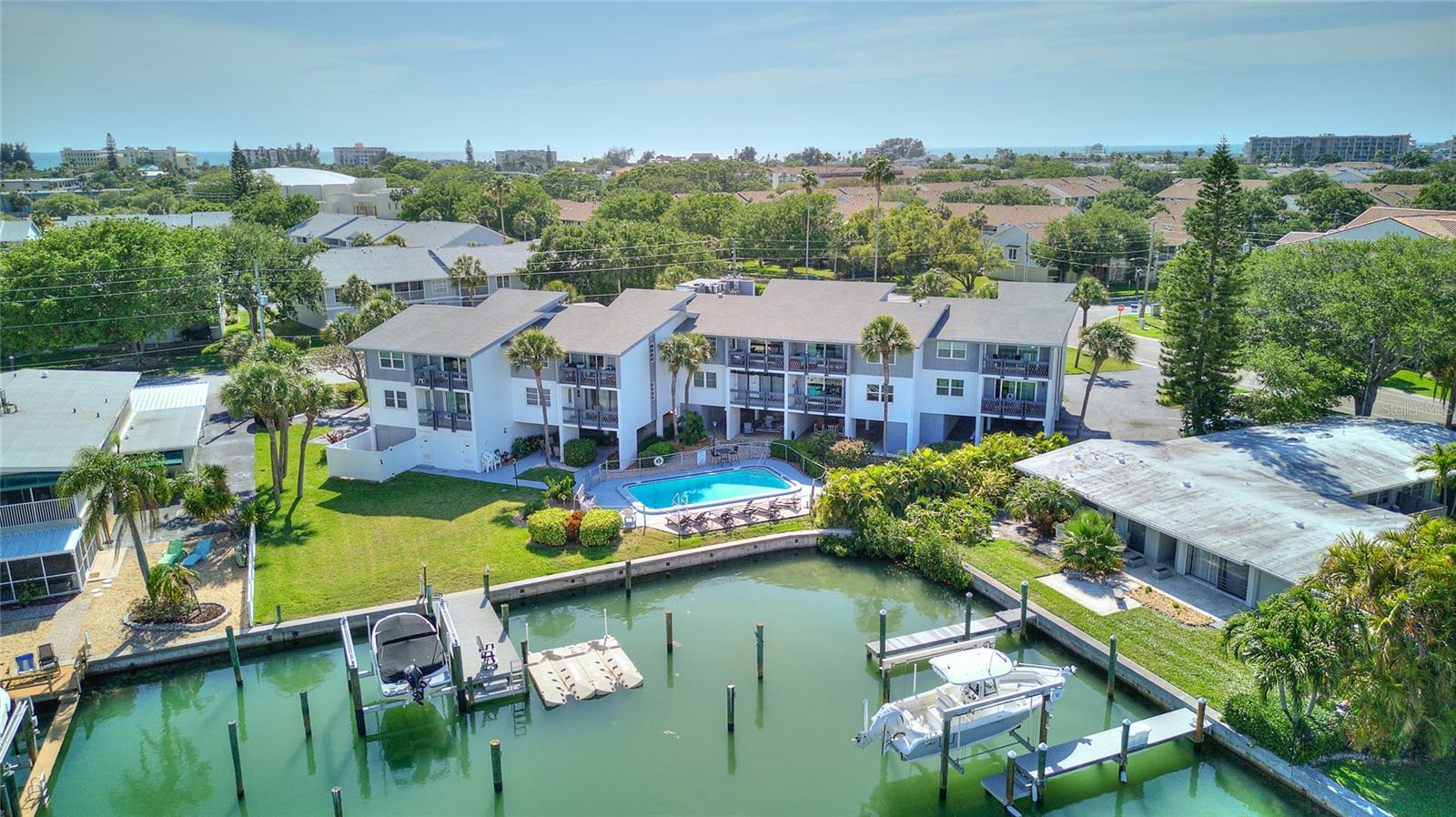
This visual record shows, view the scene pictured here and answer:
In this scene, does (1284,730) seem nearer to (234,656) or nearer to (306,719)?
(306,719)

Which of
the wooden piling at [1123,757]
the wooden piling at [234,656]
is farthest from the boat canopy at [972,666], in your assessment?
the wooden piling at [234,656]

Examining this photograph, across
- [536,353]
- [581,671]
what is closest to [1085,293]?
[536,353]

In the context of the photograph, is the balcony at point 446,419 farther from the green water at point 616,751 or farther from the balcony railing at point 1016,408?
the balcony railing at point 1016,408

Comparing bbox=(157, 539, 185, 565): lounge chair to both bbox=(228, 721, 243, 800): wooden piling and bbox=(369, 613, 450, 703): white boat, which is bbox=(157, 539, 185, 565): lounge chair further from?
bbox=(228, 721, 243, 800): wooden piling

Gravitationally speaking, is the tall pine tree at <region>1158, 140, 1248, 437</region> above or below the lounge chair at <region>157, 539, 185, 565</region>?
above

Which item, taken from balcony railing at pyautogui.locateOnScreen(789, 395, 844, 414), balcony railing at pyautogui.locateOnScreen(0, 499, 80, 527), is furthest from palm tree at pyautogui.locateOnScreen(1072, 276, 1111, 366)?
balcony railing at pyautogui.locateOnScreen(0, 499, 80, 527)

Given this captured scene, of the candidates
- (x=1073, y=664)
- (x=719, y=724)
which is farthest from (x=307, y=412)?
(x=1073, y=664)

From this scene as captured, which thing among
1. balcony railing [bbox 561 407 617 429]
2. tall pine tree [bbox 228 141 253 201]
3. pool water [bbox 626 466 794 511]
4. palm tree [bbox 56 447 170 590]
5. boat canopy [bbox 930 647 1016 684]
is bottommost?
boat canopy [bbox 930 647 1016 684]
